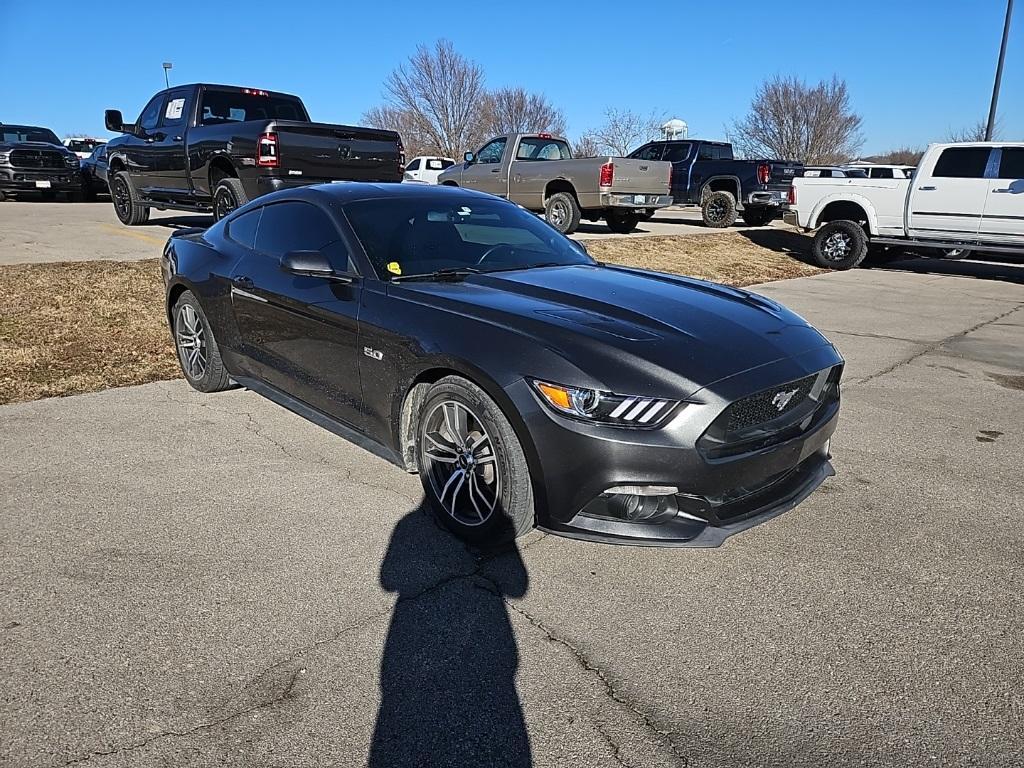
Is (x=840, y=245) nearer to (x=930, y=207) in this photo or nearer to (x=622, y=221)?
(x=930, y=207)

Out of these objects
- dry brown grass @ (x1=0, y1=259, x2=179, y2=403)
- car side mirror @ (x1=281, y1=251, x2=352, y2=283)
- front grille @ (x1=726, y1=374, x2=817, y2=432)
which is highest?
car side mirror @ (x1=281, y1=251, x2=352, y2=283)

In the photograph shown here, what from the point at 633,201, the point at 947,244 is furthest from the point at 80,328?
the point at 947,244

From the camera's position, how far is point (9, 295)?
25.3 feet

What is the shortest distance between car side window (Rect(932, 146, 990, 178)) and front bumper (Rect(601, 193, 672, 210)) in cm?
490

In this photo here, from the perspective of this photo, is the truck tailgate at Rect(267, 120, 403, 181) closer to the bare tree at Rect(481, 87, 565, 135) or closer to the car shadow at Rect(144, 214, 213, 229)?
the car shadow at Rect(144, 214, 213, 229)

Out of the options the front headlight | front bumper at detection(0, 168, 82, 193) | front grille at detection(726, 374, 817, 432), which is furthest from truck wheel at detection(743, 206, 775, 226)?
the front headlight

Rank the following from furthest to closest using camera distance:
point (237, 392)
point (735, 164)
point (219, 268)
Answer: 1. point (735, 164)
2. point (237, 392)
3. point (219, 268)

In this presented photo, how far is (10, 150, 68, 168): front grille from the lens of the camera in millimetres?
17734

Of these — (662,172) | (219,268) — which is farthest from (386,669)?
(662,172)

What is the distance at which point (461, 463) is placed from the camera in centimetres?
326

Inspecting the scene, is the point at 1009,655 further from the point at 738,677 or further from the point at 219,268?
the point at 219,268

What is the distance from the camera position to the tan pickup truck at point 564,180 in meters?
14.3

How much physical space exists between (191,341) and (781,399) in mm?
4170

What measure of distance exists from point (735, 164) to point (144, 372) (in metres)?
16.5
